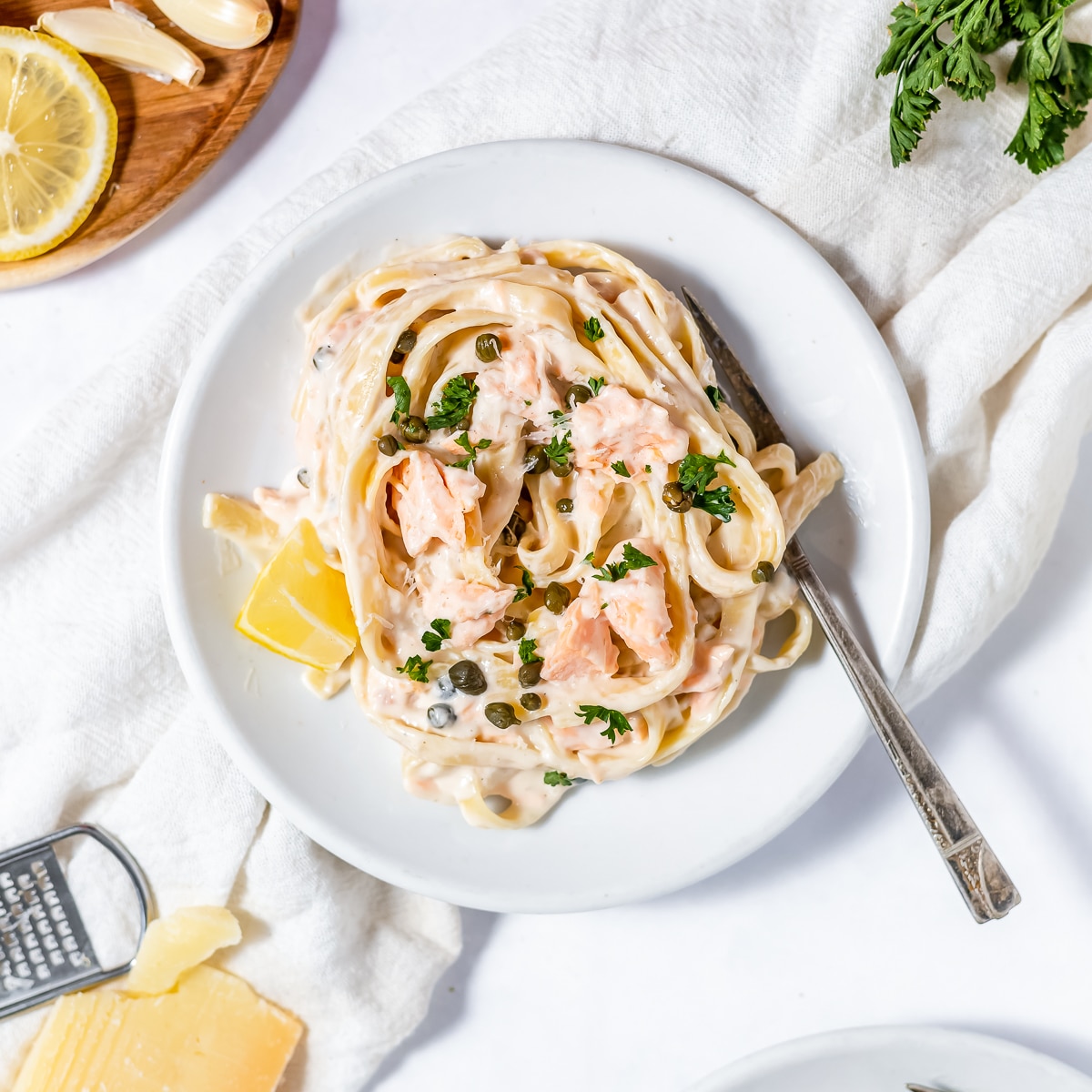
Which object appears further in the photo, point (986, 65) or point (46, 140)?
point (46, 140)

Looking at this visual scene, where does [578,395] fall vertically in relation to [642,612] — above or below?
above

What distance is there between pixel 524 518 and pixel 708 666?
2.06 feet

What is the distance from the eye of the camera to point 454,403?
2594 millimetres

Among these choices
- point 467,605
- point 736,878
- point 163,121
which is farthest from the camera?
point 736,878

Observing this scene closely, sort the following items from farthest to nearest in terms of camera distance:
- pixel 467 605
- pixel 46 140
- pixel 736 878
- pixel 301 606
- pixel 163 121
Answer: pixel 736 878, pixel 163 121, pixel 46 140, pixel 301 606, pixel 467 605

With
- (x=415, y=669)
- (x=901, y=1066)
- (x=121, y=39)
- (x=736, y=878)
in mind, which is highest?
(x=121, y=39)

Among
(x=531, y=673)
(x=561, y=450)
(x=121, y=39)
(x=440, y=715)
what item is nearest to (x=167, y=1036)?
(x=440, y=715)

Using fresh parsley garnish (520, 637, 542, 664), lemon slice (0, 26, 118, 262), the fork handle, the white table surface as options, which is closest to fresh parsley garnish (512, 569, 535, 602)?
fresh parsley garnish (520, 637, 542, 664)

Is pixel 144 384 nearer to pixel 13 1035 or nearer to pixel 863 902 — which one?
pixel 13 1035

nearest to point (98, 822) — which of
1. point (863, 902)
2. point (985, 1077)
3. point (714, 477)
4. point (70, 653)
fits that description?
point (70, 653)

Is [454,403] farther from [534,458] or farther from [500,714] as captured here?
[500,714]

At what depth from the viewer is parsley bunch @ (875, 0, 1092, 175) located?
8.64 feet

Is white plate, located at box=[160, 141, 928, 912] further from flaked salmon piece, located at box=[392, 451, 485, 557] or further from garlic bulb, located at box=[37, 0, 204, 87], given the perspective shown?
garlic bulb, located at box=[37, 0, 204, 87]

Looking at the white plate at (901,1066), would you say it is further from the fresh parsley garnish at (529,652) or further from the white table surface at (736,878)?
the fresh parsley garnish at (529,652)
